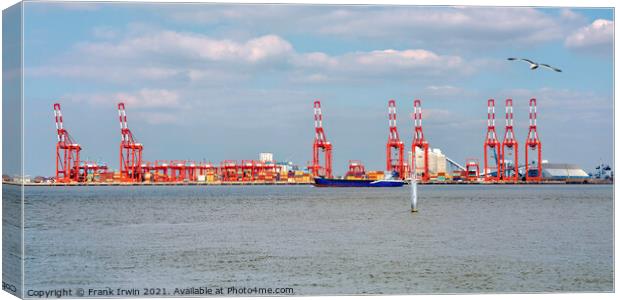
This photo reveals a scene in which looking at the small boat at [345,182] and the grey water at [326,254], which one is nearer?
the grey water at [326,254]

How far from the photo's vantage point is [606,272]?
20469 millimetres

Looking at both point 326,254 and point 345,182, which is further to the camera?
point 345,182

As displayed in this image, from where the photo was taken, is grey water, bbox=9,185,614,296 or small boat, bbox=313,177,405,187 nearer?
grey water, bbox=9,185,614,296

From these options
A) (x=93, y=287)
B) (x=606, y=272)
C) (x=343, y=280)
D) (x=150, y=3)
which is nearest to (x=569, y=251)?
(x=606, y=272)

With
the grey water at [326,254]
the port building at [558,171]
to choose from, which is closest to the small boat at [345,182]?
the port building at [558,171]

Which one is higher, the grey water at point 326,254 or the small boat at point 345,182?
the small boat at point 345,182

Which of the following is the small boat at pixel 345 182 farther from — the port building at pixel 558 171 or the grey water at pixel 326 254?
the grey water at pixel 326 254

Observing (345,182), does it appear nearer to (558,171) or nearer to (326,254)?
(558,171)

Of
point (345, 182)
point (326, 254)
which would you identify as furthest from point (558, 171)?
point (326, 254)

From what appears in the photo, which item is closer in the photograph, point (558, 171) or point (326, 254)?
point (326, 254)

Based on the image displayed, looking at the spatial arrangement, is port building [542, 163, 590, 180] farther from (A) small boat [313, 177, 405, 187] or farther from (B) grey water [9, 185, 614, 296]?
(B) grey water [9, 185, 614, 296]

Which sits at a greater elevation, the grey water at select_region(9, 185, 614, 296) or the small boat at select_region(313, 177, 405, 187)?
the small boat at select_region(313, 177, 405, 187)

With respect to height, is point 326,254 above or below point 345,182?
below

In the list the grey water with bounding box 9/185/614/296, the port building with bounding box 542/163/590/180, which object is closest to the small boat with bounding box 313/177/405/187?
the port building with bounding box 542/163/590/180
